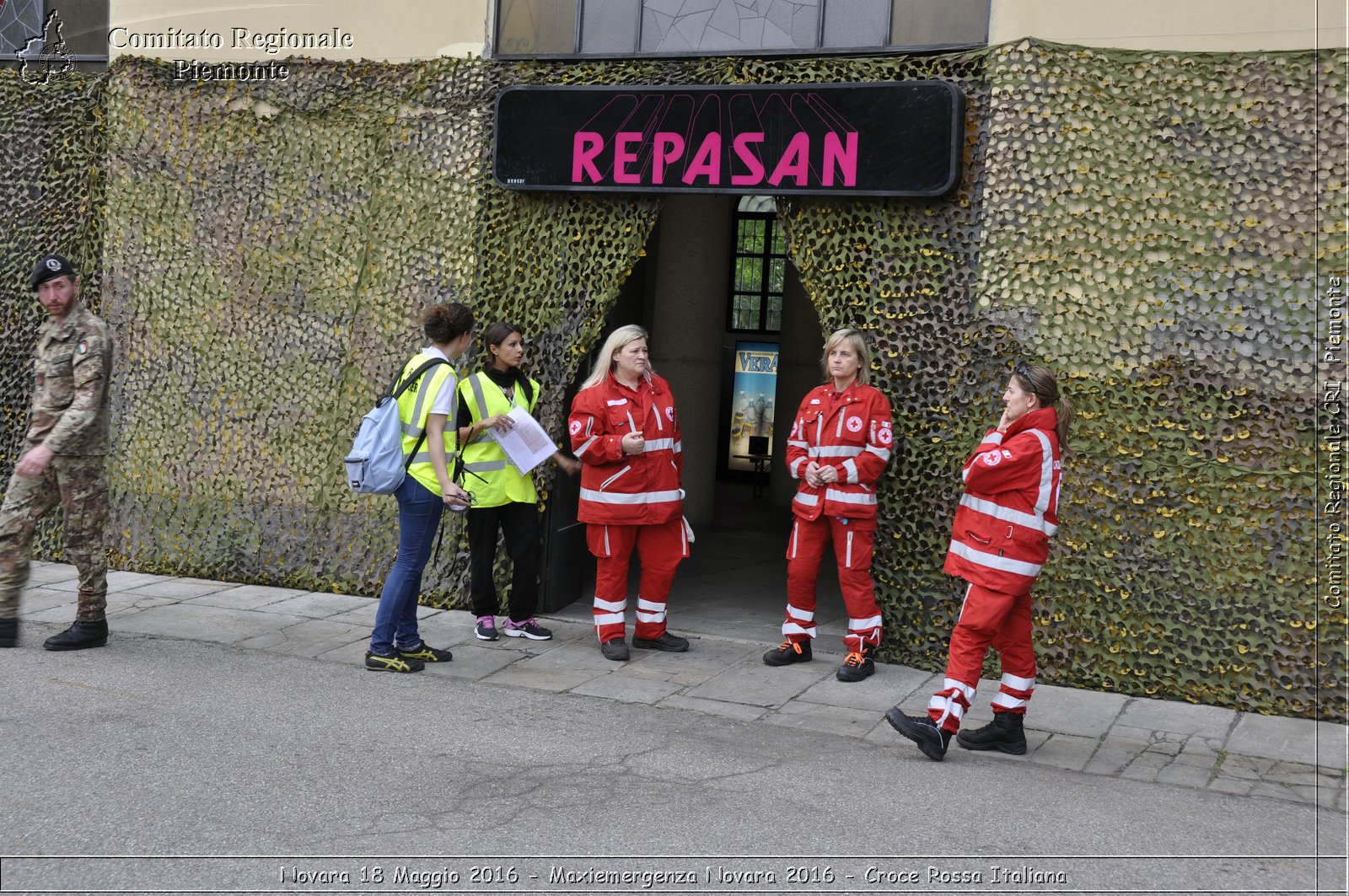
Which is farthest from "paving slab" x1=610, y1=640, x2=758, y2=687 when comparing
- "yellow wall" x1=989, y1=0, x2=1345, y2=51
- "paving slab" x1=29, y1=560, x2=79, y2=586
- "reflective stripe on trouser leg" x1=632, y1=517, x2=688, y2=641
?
"paving slab" x1=29, y1=560, x2=79, y2=586

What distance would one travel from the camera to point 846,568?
7227mm

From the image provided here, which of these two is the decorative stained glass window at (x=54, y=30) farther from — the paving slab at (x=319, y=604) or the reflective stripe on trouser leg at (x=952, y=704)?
the reflective stripe on trouser leg at (x=952, y=704)

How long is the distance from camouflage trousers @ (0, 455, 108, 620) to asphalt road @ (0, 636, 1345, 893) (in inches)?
33.1

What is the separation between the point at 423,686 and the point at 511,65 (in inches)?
157

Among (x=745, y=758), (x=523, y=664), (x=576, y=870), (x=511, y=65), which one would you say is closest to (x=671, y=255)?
(x=511, y=65)

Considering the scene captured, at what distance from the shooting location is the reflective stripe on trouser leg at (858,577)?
7211 millimetres

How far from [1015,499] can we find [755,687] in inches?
76.7

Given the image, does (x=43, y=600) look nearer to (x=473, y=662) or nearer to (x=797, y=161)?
(x=473, y=662)

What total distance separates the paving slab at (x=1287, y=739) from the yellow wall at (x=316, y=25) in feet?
19.5

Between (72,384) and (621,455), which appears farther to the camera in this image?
(621,455)

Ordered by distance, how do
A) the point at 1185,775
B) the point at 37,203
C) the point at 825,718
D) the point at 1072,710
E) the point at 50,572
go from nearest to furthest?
the point at 1185,775, the point at 825,718, the point at 1072,710, the point at 50,572, the point at 37,203

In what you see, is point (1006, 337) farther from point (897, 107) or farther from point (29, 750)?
point (29, 750)

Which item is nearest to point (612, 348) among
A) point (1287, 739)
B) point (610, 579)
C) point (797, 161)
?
point (610, 579)

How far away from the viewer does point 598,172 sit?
8164 millimetres
